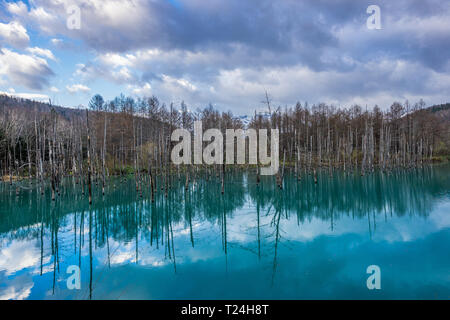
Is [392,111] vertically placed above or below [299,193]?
above

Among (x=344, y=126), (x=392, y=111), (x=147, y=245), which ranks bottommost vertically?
(x=147, y=245)

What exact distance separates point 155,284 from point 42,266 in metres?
4.33

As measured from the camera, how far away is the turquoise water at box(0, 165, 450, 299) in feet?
19.6

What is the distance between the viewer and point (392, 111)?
168 ft

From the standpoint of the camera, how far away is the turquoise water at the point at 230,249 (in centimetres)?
596

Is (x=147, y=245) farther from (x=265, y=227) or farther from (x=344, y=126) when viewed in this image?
(x=344, y=126)

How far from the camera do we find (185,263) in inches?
300

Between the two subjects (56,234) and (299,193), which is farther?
(299,193)

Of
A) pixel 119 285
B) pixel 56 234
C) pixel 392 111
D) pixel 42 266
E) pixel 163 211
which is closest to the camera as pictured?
pixel 119 285

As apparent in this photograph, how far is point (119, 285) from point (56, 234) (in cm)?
694

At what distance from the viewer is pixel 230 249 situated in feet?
28.7
